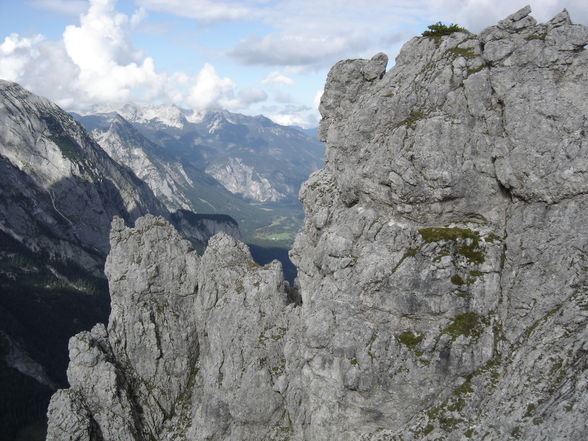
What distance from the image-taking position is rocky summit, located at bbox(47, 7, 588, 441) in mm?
38938

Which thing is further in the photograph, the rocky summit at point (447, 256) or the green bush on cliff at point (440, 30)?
the green bush on cliff at point (440, 30)

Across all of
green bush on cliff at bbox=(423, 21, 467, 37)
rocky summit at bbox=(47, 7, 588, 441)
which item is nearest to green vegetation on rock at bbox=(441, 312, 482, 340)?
rocky summit at bbox=(47, 7, 588, 441)

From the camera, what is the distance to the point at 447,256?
44.0 m

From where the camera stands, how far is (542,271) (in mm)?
40500

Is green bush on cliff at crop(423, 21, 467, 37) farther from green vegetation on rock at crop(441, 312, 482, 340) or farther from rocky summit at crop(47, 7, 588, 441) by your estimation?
green vegetation on rock at crop(441, 312, 482, 340)

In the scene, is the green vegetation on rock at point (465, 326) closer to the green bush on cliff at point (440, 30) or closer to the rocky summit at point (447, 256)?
the rocky summit at point (447, 256)

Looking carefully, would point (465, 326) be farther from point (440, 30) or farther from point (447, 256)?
point (440, 30)

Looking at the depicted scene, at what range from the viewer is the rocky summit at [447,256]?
38.9 m

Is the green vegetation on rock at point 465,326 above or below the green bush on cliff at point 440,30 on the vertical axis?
below

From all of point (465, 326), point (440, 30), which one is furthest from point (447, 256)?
point (440, 30)

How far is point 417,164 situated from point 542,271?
15.0m

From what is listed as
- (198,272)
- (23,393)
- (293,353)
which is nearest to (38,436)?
(23,393)

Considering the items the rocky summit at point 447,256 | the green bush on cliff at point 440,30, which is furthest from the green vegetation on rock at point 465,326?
the green bush on cliff at point 440,30

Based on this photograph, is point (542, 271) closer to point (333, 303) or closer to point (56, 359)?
point (333, 303)
